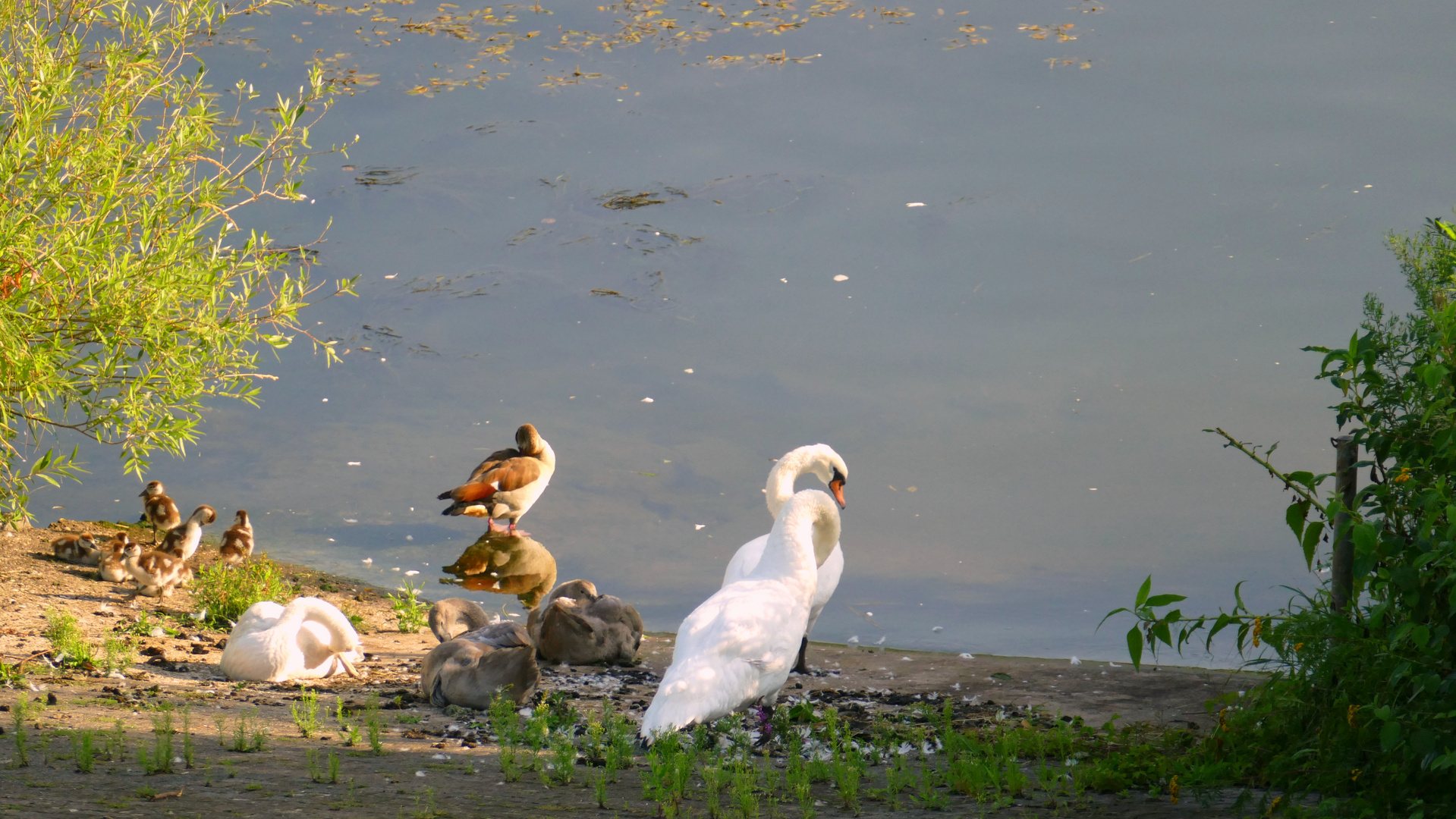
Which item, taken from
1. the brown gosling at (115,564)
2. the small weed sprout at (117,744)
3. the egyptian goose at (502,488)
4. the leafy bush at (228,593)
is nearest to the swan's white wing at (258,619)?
the leafy bush at (228,593)

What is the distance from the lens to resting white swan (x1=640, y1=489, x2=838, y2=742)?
579 centimetres

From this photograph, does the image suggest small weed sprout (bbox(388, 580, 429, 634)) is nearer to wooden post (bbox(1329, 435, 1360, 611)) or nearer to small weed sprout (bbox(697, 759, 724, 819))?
small weed sprout (bbox(697, 759, 724, 819))

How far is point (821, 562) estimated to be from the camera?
24.2ft

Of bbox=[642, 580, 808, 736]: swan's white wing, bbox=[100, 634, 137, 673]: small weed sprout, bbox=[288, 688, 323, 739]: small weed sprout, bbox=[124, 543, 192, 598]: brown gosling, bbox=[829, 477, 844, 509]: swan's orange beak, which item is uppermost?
bbox=[829, 477, 844, 509]: swan's orange beak

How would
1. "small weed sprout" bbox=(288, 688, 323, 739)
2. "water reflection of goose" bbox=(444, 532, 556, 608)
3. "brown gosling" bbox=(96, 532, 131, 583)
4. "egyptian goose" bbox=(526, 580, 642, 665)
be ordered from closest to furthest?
1. "small weed sprout" bbox=(288, 688, 323, 739)
2. "egyptian goose" bbox=(526, 580, 642, 665)
3. "brown gosling" bbox=(96, 532, 131, 583)
4. "water reflection of goose" bbox=(444, 532, 556, 608)

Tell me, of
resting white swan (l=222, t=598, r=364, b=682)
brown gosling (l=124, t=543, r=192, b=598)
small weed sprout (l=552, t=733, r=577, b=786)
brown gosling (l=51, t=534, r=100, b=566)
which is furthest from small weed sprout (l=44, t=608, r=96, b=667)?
small weed sprout (l=552, t=733, r=577, b=786)

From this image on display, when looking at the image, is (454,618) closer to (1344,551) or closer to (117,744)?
(117,744)

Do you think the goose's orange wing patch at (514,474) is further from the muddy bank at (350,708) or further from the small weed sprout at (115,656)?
the small weed sprout at (115,656)

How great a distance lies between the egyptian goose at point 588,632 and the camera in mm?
8234

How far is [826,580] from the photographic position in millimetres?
7930

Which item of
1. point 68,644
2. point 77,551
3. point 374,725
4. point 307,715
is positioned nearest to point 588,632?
point 307,715

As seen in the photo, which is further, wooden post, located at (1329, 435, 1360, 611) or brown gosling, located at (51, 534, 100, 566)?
brown gosling, located at (51, 534, 100, 566)

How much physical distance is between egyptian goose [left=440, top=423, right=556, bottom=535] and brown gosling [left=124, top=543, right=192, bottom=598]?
10.0 ft

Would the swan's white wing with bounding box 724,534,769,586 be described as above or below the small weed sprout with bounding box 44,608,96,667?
above
